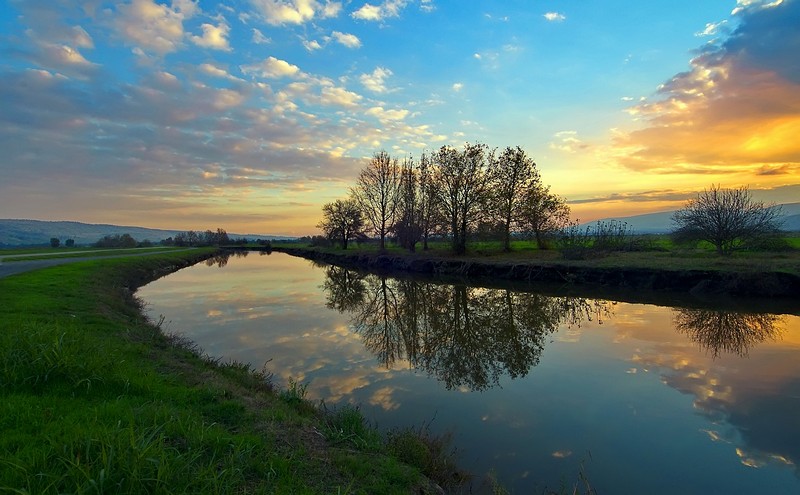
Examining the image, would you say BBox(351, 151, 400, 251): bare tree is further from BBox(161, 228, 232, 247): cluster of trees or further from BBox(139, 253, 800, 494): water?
BBox(161, 228, 232, 247): cluster of trees

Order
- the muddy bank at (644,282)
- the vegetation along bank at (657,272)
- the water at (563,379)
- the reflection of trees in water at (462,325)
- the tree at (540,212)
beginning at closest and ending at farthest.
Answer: the water at (563,379) < the reflection of trees in water at (462,325) < the muddy bank at (644,282) < the vegetation along bank at (657,272) < the tree at (540,212)

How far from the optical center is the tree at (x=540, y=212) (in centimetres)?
3769

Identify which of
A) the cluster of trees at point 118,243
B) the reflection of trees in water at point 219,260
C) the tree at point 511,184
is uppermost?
the tree at point 511,184

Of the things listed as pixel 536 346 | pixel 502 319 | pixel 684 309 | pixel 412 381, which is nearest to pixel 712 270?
pixel 684 309

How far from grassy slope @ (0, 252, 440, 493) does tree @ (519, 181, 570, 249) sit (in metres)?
33.8

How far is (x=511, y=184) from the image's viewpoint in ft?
125

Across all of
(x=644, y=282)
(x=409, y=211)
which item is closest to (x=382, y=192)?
(x=409, y=211)

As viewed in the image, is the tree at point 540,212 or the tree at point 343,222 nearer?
the tree at point 540,212

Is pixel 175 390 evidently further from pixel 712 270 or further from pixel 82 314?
pixel 712 270

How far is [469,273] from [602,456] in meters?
25.4

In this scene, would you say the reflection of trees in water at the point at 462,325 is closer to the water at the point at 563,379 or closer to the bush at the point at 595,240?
the water at the point at 563,379

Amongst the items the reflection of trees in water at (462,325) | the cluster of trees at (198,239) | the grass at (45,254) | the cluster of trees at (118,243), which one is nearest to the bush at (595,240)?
the reflection of trees in water at (462,325)

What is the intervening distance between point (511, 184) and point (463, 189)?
4.66 metres

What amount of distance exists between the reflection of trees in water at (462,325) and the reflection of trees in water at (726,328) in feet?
9.39
